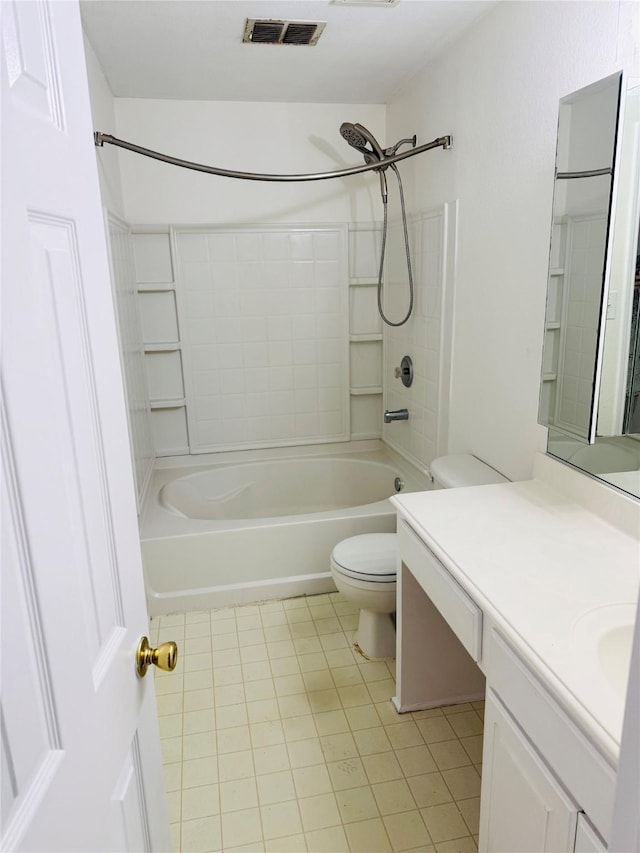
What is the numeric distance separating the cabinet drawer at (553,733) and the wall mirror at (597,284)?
629 millimetres

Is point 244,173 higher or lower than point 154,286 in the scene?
higher

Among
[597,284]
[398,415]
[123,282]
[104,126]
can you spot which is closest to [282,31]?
[104,126]

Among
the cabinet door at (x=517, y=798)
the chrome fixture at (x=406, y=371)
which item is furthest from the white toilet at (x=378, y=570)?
the cabinet door at (x=517, y=798)

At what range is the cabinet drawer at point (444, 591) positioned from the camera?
1.35 m

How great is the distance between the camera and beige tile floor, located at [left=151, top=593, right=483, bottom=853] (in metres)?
1.66

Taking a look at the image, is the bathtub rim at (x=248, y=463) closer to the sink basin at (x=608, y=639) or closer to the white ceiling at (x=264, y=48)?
the sink basin at (x=608, y=639)

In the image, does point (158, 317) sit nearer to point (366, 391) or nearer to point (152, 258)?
point (152, 258)

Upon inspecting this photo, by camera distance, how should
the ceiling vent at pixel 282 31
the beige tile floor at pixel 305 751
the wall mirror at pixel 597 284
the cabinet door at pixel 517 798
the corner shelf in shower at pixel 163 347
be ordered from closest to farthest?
the cabinet door at pixel 517 798 < the wall mirror at pixel 597 284 < the beige tile floor at pixel 305 751 < the ceiling vent at pixel 282 31 < the corner shelf in shower at pixel 163 347

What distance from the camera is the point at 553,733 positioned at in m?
1.04

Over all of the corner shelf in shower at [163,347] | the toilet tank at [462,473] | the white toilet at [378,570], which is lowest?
the white toilet at [378,570]

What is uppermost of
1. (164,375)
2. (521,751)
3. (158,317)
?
(158,317)

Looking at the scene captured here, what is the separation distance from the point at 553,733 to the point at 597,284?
1.09 metres

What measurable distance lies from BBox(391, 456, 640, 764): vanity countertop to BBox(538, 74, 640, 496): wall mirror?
0.40 ft

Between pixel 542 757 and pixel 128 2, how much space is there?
2436 millimetres
